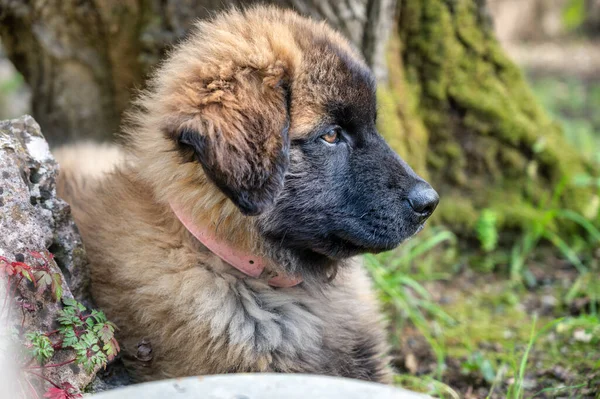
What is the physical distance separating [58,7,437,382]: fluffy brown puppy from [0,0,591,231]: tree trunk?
157 cm

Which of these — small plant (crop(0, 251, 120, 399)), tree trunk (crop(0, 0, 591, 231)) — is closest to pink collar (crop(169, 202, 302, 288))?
small plant (crop(0, 251, 120, 399))

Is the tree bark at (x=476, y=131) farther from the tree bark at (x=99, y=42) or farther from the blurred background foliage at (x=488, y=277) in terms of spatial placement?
the tree bark at (x=99, y=42)

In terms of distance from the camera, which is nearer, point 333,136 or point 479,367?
point 333,136

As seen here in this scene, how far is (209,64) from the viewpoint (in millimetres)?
2697

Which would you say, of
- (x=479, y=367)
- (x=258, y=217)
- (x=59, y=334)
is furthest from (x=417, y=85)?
(x=59, y=334)

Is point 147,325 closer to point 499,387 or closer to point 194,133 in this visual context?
point 194,133

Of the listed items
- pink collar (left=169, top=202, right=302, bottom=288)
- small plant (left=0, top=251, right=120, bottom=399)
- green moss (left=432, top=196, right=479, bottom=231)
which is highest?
pink collar (left=169, top=202, right=302, bottom=288)

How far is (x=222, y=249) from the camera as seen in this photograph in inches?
112

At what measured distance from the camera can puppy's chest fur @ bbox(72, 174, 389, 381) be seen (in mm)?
2818

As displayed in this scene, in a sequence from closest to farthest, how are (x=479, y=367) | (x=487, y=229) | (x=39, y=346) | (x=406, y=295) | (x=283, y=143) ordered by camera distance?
(x=39, y=346) → (x=283, y=143) → (x=479, y=367) → (x=406, y=295) → (x=487, y=229)

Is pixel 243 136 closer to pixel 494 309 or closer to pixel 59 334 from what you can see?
pixel 59 334

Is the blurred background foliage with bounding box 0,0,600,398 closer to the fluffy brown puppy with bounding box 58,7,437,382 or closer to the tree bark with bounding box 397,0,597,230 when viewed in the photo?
the tree bark with bounding box 397,0,597,230

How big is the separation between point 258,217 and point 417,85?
2762 mm

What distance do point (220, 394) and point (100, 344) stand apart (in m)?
1.04
